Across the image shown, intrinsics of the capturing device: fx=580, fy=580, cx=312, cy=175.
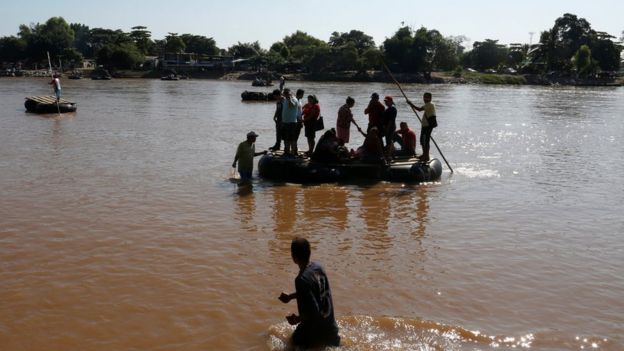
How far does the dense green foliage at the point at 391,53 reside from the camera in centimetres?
10331

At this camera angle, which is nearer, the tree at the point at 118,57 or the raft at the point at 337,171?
the raft at the point at 337,171

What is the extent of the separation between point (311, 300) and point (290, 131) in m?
9.07

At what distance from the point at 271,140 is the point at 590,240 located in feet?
47.5

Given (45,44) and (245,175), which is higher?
(45,44)

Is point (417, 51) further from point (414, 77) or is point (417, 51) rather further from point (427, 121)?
point (427, 121)

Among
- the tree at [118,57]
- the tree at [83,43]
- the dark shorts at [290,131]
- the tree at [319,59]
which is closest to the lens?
the dark shorts at [290,131]

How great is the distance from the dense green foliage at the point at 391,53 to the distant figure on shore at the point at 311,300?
98.2 meters

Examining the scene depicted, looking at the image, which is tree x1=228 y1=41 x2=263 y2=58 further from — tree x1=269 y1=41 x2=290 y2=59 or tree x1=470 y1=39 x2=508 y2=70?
tree x1=470 y1=39 x2=508 y2=70

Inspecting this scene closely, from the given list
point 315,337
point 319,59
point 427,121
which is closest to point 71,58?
point 319,59

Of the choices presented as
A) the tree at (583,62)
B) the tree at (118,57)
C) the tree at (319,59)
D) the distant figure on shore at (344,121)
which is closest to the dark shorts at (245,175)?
the distant figure on shore at (344,121)

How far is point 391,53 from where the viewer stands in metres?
106

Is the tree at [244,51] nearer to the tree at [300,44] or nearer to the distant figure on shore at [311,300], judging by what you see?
the tree at [300,44]

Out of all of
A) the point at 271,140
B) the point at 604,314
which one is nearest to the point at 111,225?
the point at 604,314

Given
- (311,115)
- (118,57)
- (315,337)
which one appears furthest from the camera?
(118,57)
